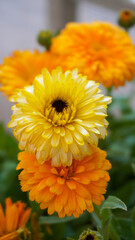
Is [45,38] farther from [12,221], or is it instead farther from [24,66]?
[12,221]

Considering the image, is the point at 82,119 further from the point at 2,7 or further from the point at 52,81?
the point at 2,7

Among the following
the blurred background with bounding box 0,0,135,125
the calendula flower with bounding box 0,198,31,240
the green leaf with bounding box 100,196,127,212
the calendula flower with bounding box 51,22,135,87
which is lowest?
the green leaf with bounding box 100,196,127,212

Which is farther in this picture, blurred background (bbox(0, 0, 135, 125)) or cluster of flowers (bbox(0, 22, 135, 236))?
blurred background (bbox(0, 0, 135, 125))

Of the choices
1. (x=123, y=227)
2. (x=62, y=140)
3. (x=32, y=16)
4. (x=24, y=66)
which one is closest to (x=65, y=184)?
(x=62, y=140)

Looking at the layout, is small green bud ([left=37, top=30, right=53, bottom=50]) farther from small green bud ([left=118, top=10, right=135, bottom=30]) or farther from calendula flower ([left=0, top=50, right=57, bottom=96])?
small green bud ([left=118, top=10, right=135, bottom=30])

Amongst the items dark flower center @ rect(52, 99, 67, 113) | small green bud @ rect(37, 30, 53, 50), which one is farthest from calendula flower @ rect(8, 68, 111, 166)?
small green bud @ rect(37, 30, 53, 50)

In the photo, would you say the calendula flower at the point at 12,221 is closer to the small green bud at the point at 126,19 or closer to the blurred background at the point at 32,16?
the small green bud at the point at 126,19

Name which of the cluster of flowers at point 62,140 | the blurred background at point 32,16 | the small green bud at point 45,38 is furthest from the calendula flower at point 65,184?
the blurred background at point 32,16

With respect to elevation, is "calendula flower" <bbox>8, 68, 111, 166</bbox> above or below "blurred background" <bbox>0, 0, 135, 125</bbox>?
below

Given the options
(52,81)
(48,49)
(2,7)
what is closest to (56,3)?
(2,7)
